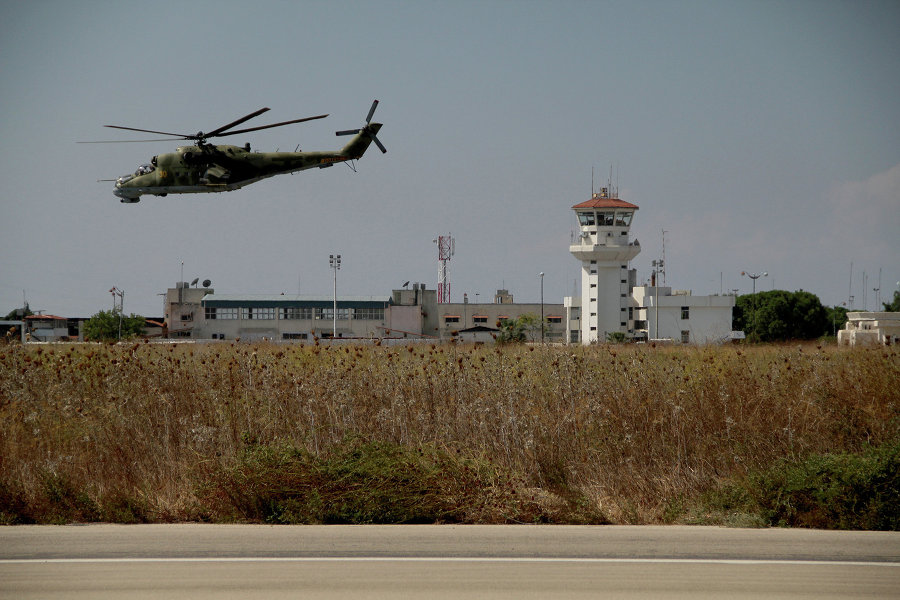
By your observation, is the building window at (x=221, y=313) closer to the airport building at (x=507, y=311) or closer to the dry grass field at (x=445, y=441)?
the airport building at (x=507, y=311)

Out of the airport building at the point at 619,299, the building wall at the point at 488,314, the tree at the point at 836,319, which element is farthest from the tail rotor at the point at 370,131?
the tree at the point at 836,319

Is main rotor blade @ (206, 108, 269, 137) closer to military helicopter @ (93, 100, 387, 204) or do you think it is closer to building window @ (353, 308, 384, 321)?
military helicopter @ (93, 100, 387, 204)

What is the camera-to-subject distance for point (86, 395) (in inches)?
638

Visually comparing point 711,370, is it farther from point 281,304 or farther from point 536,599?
point 281,304

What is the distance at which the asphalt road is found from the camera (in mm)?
7559

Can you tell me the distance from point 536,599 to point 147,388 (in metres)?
10.6

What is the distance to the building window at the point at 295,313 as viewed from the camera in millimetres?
119625

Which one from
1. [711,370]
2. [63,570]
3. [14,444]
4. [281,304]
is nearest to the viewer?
[63,570]

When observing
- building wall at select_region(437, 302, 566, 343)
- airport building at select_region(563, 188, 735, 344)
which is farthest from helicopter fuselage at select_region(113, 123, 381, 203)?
building wall at select_region(437, 302, 566, 343)

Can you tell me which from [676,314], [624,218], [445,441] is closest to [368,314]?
[624,218]

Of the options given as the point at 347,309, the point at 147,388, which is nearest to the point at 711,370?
the point at 147,388

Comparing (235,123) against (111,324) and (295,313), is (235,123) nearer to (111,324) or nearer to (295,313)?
(295,313)

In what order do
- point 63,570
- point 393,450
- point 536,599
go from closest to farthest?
point 536,599 < point 63,570 < point 393,450

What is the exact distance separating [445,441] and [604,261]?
9348 cm
